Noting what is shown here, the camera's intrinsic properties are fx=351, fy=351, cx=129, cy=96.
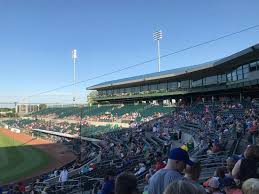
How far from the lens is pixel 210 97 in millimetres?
37094

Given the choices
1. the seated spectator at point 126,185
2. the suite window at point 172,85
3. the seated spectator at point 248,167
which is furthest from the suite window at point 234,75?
the seated spectator at point 126,185

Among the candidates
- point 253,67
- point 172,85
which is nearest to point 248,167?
point 253,67

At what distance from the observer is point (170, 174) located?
12.6 ft

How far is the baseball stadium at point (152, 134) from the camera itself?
12.9 meters

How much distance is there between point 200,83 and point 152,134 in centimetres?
1215

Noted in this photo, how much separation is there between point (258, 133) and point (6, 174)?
18203 mm

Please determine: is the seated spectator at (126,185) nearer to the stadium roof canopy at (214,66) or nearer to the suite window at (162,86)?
the stadium roof canopy at (214,66)

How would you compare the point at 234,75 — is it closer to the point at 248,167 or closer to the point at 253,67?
the point at 253,67

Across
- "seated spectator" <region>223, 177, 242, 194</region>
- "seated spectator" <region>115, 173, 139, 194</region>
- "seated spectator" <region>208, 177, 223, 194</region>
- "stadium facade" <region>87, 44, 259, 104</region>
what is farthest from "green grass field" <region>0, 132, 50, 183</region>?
"seated spectator" <region>115, 173, 139, 194</region>

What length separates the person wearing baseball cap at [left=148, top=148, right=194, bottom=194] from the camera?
3.83 meters

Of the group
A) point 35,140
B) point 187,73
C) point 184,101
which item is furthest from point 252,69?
point 35,140

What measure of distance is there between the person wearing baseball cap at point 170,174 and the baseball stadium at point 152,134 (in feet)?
0.05

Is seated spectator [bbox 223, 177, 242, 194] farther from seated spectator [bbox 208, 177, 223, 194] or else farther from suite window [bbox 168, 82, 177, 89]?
suite window [bbox 168, 82, 177, 89]

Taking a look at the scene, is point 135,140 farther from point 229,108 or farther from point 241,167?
point 241,167
